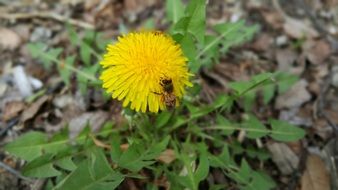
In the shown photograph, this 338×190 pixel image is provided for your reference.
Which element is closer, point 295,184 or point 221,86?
point 295,184

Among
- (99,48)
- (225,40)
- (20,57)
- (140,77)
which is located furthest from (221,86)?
(20,57)

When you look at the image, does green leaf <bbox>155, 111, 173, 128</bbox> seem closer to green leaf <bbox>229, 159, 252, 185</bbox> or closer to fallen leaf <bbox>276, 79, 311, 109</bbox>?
green leaf <bbox>229, 159, 252, 185</bbox>

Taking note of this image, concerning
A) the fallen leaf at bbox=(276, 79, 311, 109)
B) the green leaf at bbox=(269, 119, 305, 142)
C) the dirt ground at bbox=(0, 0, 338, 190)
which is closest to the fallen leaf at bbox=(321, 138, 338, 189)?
the dirt ground at bbox=(0, 0, 338, 190)

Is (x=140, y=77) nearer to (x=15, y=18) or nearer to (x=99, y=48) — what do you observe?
(x=99, y=48)

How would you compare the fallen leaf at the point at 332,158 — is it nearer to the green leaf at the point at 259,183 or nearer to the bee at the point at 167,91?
the green leaf at the point at 259,183

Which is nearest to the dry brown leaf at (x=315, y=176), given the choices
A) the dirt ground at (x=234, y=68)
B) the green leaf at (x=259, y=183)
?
the dirt ground at (x=234, y=68)

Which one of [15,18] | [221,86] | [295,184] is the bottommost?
[295,184]

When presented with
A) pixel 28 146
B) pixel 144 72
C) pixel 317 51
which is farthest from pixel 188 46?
pixel 317 51
